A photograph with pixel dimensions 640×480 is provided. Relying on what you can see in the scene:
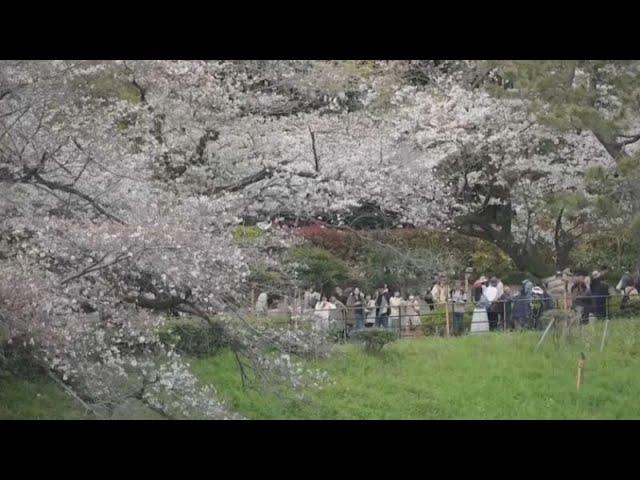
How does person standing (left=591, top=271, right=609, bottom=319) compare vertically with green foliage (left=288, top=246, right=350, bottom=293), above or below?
below

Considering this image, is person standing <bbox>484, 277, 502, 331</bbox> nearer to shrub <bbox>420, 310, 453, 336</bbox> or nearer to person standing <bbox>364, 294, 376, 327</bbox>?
shrub <bbox>420, 310, 453, 336</bbox>

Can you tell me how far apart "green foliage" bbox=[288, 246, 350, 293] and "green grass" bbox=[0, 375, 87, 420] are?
1.72 metres

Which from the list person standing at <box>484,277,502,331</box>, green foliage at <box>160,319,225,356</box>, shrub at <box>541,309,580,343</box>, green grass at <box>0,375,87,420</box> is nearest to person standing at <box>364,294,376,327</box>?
person standing at <box>484,277,502,331</box>

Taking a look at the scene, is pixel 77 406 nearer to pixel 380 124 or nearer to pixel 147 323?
pixel 147 323

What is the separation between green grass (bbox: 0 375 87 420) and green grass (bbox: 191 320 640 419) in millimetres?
1162

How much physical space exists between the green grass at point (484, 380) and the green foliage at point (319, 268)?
1.46ft

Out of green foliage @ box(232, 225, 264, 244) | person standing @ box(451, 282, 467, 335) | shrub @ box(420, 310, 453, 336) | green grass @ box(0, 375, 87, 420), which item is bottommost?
green grass @ box(0, 375, 87, 420)

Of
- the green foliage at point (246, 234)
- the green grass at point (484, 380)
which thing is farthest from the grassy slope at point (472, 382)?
the green foliage at point (246, 234)

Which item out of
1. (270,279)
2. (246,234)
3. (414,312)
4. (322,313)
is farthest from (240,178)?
(414,312)

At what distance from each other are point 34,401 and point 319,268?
2084 mm

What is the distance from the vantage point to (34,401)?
5.61 meters

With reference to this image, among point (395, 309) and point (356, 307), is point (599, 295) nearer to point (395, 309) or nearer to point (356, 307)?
point (395, 309)

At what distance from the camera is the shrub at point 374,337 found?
218 inches

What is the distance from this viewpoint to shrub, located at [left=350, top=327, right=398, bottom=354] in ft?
18.2
